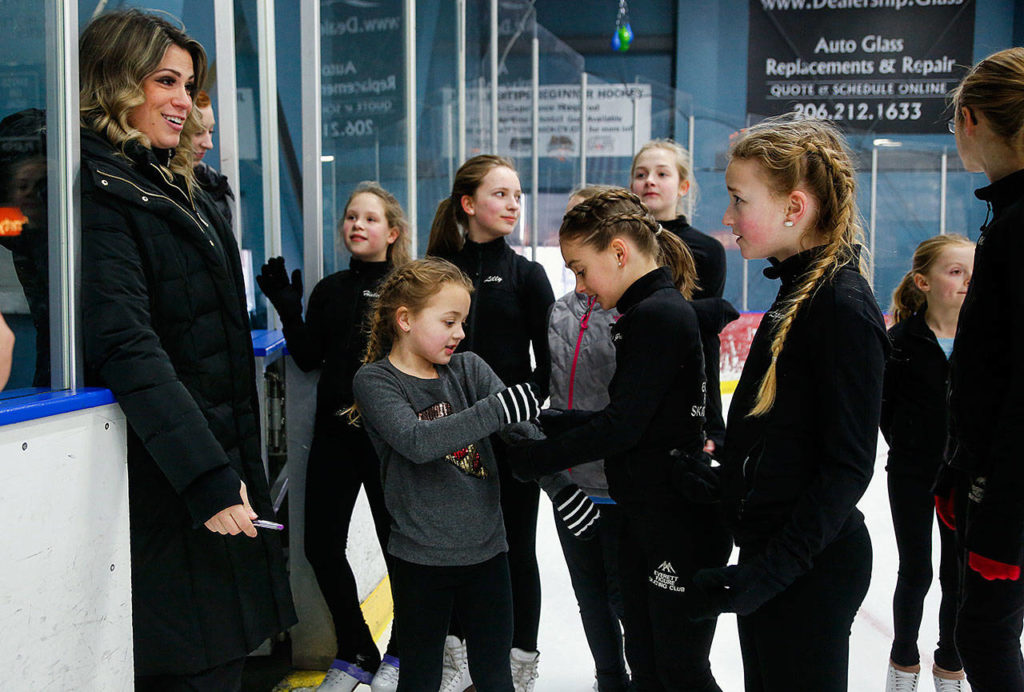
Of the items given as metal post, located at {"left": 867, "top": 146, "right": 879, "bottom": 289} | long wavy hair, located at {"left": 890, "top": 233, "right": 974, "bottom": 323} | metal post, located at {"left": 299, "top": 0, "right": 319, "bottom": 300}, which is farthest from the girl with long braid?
metal post, located at {"left": 867, "top": 146, "right": 879, "bottom": 289}

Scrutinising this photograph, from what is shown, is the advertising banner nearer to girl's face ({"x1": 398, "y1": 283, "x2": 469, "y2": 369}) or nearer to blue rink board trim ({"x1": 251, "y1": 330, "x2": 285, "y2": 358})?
blue rink board trim ({"x1": 251, "y1": 330, "x2": 285, "y2": 358})

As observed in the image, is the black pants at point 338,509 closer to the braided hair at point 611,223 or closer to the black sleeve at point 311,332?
the black sleeve at point 311,332

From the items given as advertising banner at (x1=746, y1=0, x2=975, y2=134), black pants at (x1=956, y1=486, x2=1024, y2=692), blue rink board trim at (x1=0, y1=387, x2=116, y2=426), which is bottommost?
black pants at (x1=956, y1=486, x2=1024, y2=692)

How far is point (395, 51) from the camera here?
11.8 feet

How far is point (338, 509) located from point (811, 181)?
1409 mm

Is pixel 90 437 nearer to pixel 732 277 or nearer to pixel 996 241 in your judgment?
pixel 996 241

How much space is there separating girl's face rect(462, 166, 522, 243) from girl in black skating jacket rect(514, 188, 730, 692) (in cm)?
56

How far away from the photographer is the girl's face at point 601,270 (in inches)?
62.8

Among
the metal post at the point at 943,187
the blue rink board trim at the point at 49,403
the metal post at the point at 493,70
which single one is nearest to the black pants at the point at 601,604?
the blue rink board trim at the point at 49,403

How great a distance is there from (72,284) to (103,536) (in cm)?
39

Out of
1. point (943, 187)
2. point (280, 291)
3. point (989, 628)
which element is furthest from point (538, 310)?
point (943, 187)

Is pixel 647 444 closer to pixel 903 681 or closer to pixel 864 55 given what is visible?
pixel 903 681

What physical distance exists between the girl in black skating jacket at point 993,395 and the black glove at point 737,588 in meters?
0.32

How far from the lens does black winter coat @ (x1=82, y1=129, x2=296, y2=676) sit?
134 centimetres
